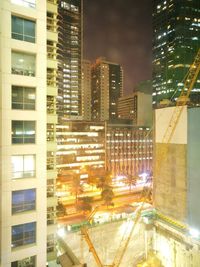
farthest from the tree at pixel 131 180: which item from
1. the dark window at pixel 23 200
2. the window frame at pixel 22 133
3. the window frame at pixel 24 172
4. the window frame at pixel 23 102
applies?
the window frame at pixel 23 102

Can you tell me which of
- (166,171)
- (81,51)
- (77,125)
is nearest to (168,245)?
(166,171)

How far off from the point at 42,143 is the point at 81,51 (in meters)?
164

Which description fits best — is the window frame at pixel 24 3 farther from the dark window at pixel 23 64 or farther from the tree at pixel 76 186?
the tree at pixel 76 186

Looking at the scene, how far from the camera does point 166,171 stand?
50844 mm

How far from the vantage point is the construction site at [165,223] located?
42688 mm

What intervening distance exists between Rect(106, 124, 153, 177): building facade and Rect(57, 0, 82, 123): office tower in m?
52.7

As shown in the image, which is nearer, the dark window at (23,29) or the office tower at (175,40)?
the dark window at (23,29)

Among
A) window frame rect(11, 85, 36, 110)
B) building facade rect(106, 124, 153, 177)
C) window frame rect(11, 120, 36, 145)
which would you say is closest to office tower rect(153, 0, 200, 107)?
building facade rect(106, 124, 153, 177)

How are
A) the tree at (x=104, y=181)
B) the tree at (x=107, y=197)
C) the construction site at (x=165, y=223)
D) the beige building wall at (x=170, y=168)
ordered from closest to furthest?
1. the construction site at (x=165, y=223)
2. the beige building wall at (x=170, y=168)
3. the tree at (x=107, y=197)
4. the tree at (x=104, y=181)

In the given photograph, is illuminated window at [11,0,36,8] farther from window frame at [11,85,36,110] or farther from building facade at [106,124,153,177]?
building facade at [106,124,153,177]

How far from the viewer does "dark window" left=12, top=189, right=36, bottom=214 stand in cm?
1989

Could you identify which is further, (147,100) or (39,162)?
(147,100)

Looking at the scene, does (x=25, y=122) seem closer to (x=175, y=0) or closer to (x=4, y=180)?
(x=4, y=180)

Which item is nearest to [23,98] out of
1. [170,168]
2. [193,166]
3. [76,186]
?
[193,166]
